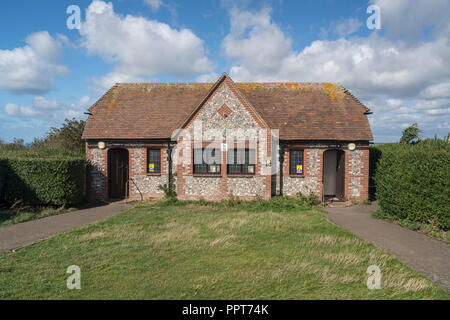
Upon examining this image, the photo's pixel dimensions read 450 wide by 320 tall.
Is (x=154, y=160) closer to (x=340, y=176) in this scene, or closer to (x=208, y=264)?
(x=208, y=264)

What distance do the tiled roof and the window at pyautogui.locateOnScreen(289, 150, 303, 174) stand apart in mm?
921

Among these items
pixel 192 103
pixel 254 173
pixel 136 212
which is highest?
pixel 192 103

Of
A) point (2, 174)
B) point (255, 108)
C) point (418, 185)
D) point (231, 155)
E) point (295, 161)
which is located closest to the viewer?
point (418, 185)

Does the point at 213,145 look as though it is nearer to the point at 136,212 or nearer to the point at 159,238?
the point at 136,212

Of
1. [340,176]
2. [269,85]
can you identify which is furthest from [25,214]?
[340,176]

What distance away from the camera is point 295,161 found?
15383 millimetres

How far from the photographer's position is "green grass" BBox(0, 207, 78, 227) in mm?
10836

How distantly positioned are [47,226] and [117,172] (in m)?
6.16

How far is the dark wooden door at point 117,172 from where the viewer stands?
16078 millimetres

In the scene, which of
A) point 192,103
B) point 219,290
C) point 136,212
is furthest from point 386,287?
point 192,103

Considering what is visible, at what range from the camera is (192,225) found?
10250mm

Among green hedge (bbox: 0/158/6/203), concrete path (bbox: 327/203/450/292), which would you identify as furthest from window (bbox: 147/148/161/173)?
concrete path (bbox: 327/203/450/292)

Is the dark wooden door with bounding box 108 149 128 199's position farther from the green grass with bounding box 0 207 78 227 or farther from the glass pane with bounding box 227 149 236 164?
the glass pane with bounding box 227 149 236 164

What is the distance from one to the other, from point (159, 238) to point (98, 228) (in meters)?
2.87
